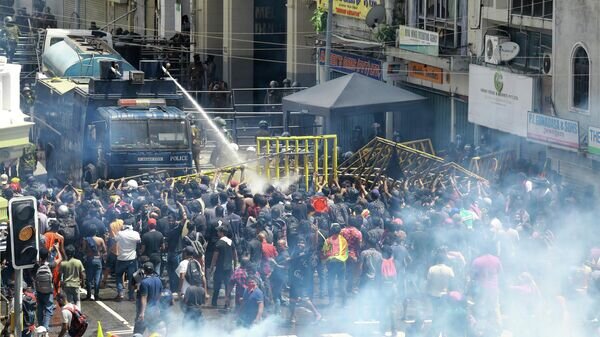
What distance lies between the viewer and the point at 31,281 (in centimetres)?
2247

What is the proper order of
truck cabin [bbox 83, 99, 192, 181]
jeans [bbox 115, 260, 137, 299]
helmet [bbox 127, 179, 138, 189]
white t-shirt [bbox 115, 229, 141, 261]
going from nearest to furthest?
white t-shirt [bbox 115, 229, 141, 261]
jeans [bbox 115, 260, 137, 299]
helmet [bbox 127, 179, 138, 189]
truck cabin [bbox 83, 99, 192, 181]

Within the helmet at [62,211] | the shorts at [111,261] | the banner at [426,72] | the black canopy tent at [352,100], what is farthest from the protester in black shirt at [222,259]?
the banner at [426,72]

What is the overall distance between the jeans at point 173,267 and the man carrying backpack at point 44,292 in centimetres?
288

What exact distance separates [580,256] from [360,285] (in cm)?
309

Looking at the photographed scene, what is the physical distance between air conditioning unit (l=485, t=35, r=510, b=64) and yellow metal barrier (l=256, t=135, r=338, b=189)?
4710 mm

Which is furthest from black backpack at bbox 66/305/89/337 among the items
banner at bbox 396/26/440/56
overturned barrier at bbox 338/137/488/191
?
banner at bbox 396/26/440/56

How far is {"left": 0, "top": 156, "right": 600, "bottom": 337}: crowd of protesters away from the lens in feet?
62.5

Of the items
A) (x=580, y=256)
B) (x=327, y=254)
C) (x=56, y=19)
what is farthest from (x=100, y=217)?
(x=56, y=19)

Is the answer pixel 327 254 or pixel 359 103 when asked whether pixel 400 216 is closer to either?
pixel 327 254

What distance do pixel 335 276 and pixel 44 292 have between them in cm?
439

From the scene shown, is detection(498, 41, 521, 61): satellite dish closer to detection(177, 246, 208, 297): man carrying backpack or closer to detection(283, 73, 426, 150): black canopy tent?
detection(283, 73, 426, 150): black canopy tent

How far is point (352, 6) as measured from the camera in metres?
Result: 42.2

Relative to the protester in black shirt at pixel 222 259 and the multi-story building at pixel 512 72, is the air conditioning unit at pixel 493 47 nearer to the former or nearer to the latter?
the multi-story building at pixel 512 72

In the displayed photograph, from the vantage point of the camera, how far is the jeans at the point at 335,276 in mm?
21984
